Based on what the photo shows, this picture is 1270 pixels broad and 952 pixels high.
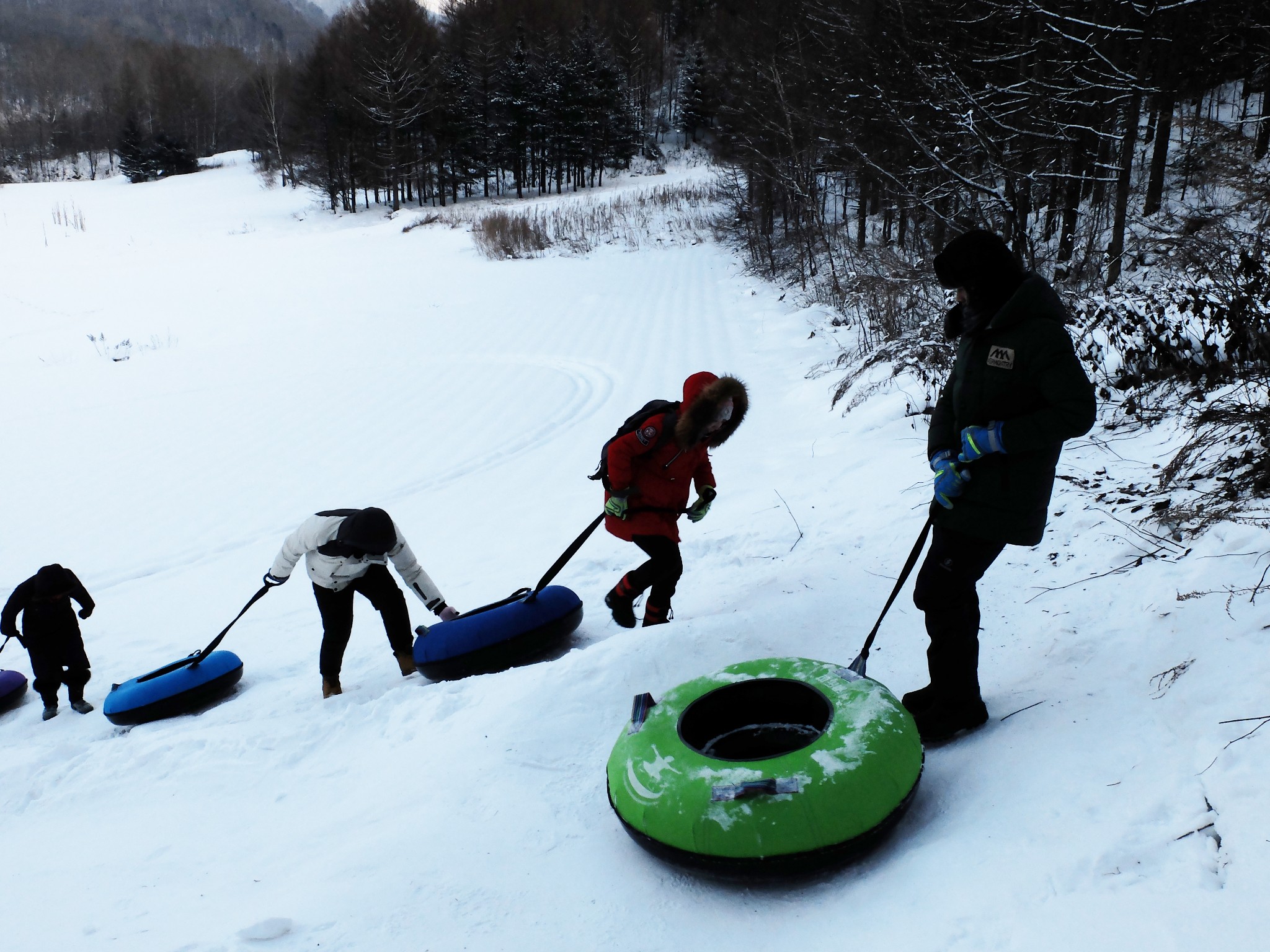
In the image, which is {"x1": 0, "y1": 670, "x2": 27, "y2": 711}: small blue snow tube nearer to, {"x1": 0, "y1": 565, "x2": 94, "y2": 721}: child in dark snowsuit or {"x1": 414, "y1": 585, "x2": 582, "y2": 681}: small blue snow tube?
{"x1": 0, "y1": 565, "x2": 94, "y2": 721}: child in dark snowsuit

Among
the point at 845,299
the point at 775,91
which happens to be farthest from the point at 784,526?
the point at 775,91

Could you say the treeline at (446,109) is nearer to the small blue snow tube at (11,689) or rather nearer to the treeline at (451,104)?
the treeline at (451,104)

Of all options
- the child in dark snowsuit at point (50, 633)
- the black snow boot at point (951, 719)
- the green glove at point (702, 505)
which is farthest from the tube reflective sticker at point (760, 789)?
the child in dark snowsuit at point (50, 633)

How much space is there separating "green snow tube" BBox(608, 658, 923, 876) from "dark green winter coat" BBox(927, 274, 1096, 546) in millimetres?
712

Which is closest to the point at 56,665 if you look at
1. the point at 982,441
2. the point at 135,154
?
the point at 982,441

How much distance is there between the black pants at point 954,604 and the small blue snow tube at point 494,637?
220cm

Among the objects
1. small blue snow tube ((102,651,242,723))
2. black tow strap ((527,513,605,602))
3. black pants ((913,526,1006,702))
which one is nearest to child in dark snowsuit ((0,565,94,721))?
small blue snow tube ((102,651,242,723))

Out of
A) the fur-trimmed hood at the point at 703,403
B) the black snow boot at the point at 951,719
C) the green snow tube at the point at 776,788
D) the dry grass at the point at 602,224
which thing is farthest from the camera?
the dry grass at the point at 602,224

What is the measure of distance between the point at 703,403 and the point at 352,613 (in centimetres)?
238

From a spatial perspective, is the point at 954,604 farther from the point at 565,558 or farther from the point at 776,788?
the point at 565,558

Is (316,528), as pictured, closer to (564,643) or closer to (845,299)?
(564,643)

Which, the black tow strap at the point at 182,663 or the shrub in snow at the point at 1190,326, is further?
the black tow strap at the point at 182,663

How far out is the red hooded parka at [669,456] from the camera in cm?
367

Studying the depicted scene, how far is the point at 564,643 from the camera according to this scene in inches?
177
